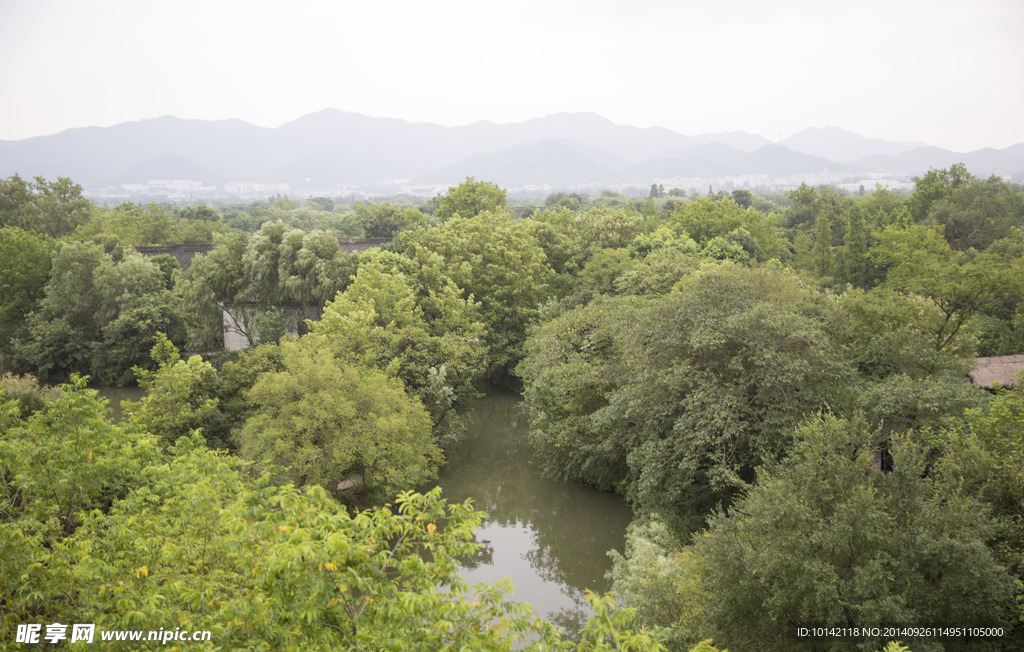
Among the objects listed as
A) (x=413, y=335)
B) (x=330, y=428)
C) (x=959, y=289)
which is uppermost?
(x=959, y=289)

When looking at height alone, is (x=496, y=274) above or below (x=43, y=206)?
below

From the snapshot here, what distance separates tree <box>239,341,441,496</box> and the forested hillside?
7cm

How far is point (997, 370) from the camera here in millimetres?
15898

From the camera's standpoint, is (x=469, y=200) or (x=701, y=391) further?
(x=469, y=200)

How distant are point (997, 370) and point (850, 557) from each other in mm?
12213

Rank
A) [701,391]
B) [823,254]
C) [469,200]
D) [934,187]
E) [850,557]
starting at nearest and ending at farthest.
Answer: [850,557]
[701,391]
[823,254]
[469,200]
[934,187]

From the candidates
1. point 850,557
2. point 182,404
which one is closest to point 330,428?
point 182,404

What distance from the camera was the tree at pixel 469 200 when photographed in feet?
114

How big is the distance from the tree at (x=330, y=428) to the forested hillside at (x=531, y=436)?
72mm

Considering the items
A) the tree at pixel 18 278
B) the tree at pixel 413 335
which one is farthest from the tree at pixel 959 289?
the tree at pixel 18 278

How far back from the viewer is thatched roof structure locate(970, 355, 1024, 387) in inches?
605

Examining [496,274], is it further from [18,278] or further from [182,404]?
[18,278]

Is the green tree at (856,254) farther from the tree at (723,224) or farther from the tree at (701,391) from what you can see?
the tree at (701,391)

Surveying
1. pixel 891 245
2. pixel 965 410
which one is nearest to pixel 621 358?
pixel 965 410
